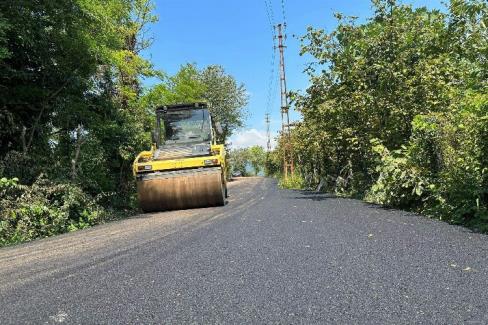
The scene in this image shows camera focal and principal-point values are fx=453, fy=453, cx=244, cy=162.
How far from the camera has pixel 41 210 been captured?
9461 mm

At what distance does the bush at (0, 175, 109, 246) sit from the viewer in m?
9.05

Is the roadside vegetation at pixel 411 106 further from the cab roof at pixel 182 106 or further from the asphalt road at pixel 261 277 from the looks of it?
the cab roof at pixel 182 106

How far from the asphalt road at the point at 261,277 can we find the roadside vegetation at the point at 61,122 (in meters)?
2.77

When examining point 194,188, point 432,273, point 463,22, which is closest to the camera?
point 432,273

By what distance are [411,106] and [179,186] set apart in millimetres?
6099

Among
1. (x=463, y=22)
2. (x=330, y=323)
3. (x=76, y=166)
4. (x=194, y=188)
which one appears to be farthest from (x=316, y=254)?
(x=76, y=166)

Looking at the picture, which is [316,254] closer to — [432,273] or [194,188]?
[432,273]

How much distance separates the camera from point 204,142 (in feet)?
44.4

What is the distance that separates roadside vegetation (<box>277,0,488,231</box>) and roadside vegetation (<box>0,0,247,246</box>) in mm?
6403

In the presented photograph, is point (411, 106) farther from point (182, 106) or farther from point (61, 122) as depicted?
point (61, 122)

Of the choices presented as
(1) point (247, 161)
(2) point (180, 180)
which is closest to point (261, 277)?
(2) point (180, 180)

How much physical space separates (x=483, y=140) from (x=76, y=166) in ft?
33.7

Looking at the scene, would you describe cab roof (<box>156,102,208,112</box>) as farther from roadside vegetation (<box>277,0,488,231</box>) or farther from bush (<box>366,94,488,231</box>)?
bush (<box>366,94,488,231</box>)

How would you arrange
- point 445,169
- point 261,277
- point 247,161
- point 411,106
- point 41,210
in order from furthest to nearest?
point 247,161, point 411,106, point 41,210, point 445,169, point 261,277
